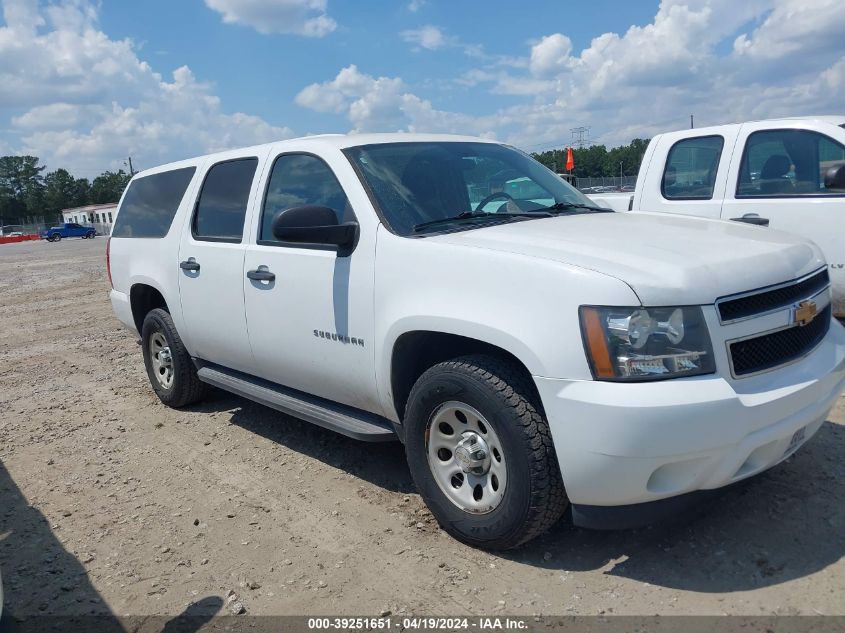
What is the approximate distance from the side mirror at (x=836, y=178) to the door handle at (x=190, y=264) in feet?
16.2

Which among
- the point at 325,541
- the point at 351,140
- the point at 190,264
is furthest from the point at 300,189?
the point at 325,541

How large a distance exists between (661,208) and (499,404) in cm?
459

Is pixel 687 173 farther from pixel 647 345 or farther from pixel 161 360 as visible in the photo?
pixel 161 360

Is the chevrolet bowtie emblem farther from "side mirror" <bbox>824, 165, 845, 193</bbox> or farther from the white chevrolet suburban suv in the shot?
"side mirror" <bbox>824, 165, 845, 193</bbox>

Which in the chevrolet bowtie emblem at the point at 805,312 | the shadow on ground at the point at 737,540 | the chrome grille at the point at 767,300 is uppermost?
the chrome grille at the point at 767,300

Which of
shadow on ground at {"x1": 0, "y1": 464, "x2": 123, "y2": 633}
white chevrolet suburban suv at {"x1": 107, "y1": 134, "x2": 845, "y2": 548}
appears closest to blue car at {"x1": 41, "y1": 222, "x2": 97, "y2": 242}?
white chevrolet suburban suv at {"x1": 107, "y1": 134, "x2": 845, "y2": 548}

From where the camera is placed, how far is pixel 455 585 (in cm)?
301

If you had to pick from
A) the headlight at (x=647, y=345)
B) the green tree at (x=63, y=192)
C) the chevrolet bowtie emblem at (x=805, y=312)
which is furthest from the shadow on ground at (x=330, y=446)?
the green tree at (x=63, y=192)

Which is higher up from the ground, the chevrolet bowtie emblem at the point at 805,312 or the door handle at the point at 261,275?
the door handle at the point at 261,275

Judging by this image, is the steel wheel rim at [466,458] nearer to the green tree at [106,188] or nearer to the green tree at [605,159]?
the green tree at [605,159]

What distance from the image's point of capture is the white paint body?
2.63m

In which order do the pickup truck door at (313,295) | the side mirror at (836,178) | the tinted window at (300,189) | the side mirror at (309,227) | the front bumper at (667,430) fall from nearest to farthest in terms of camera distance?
1. the front bumper at (667,430)
2. the side mirror at (309,227)
3. the pickup truck door at (313,295)
4. the tinted window at (300,189)
5. the side mirror at (836,178)

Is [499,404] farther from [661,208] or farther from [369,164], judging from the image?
[661,208]

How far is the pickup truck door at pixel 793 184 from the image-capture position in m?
5.90
